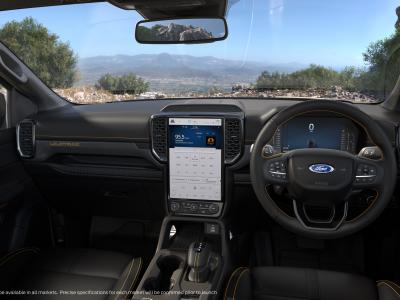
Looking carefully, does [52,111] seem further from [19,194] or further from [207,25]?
[207,25]

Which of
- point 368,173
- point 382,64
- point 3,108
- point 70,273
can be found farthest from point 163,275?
point 382,64

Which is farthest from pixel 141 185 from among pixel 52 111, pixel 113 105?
pixel 52 111

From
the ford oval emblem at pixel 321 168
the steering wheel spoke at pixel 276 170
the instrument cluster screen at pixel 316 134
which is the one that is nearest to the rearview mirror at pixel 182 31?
the instrument cluster screen at pixel 316 134

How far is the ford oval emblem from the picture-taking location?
1995 millimetres

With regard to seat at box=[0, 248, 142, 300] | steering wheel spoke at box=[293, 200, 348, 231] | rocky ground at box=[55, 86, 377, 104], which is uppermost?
rocky ground at box=[55, 86, 377, 104]

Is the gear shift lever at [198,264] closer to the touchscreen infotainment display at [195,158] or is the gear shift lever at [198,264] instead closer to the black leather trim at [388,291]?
the touchscreen infotainment display at [195,158]

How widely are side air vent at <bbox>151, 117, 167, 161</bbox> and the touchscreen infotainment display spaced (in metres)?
0.03

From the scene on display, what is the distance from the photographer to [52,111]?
298 centimetres

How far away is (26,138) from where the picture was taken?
2865 mm

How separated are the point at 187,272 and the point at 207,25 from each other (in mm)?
1333

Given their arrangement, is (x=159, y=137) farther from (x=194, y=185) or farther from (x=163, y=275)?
(x=163, y=275)

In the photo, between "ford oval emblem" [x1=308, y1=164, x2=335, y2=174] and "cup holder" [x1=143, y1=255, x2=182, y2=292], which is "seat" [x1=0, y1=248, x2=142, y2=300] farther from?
"ford oval emblem" [x1=308, y1=164, x2=335, y2=174]

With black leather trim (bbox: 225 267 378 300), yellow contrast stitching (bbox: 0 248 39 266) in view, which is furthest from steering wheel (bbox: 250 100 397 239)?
yellow contrast stitching (bbox: 0 248 39 266)

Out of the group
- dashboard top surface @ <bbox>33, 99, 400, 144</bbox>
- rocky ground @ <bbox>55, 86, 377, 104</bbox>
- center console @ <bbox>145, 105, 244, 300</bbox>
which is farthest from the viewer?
rocky ground @ <bbox>55, 86, 377, 104</bbox>
